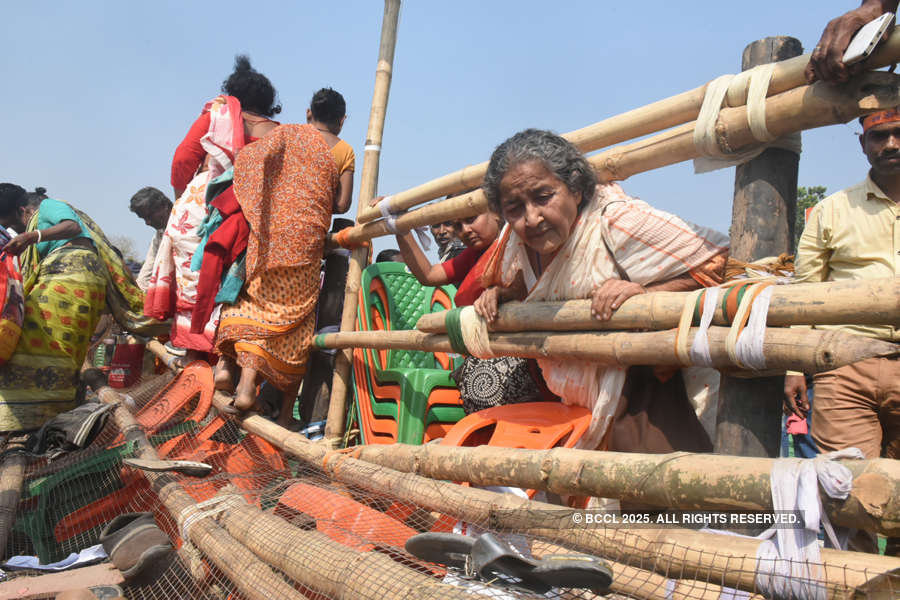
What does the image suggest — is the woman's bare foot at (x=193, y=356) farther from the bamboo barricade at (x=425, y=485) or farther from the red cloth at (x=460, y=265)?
the red cloth at (x=460, y=265)

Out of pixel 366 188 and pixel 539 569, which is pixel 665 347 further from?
pixel 366 188

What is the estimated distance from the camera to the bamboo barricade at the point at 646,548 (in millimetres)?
1226

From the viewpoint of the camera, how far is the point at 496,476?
6.16 feet

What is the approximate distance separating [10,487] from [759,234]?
358 centimetres

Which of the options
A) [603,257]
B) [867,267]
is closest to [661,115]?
[603,257]

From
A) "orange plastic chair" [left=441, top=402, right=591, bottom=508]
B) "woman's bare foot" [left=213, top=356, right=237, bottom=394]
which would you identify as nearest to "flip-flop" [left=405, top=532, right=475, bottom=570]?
"orange plastic chair" [left=441, top=402, right=591, bottom=508]

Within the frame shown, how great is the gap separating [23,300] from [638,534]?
179 inches

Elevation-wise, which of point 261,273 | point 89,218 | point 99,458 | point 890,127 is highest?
point 890,127

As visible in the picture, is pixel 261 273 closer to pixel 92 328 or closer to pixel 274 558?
pixel 92 328

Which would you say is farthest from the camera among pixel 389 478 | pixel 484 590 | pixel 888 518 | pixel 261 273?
pixel 261 273

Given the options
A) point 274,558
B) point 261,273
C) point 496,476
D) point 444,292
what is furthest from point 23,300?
point 496,476

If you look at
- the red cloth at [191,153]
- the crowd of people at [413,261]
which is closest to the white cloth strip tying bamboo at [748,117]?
the crowd of people at [413,261]

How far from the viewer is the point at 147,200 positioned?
621 cm

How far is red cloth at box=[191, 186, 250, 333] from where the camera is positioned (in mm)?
4137
